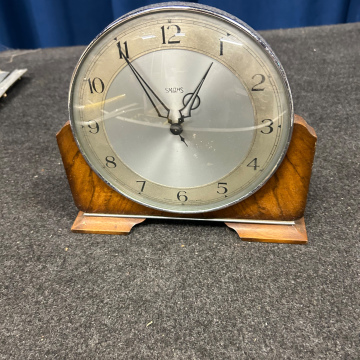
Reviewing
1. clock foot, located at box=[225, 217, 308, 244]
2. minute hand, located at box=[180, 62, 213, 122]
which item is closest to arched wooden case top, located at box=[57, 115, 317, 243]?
clock foot, located at box=[225, 217, 308, 244]

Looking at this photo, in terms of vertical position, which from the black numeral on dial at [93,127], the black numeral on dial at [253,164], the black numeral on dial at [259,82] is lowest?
the black numeral on dial at [253,164]

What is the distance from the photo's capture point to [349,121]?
4.70 feet

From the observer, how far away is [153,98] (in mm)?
847

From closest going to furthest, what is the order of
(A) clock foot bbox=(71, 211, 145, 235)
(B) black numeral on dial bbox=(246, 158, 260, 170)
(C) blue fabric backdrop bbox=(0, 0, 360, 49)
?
(B) black numeral on dial bbox=(246, 158, 260, 170)
(A) clock foot bbox=(71, 211, 145, 235)
(C) blue fabric backdrop bbox=(0, 0, 360, 49)

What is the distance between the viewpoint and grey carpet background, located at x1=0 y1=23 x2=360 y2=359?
31.5 inches

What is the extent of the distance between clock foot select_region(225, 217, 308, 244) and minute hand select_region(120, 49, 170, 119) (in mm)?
308

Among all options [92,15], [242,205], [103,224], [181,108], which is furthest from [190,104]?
[92,15]

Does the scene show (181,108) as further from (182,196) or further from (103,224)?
(103,224)

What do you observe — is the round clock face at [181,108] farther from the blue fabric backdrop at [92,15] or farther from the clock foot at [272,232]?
the blue fabric backdrop at [92,15]

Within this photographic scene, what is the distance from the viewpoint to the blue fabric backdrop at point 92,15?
202 centimetres

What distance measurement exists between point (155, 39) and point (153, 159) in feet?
0.84

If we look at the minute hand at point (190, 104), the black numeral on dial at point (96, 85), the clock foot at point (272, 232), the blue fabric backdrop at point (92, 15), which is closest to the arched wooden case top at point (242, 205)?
the clock foot at point (272, 232)

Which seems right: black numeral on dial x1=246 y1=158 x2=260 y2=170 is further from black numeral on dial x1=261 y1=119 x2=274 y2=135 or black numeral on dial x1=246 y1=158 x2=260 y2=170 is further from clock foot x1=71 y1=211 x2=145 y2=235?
clock foot x1=71 y1=211 x2=145 y2=235

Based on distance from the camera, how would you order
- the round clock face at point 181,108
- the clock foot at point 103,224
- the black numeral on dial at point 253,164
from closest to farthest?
1. the round clock face at point 181,108
2. the black numeral on dial at point 253,164
3. the clock foot at point 103,224
